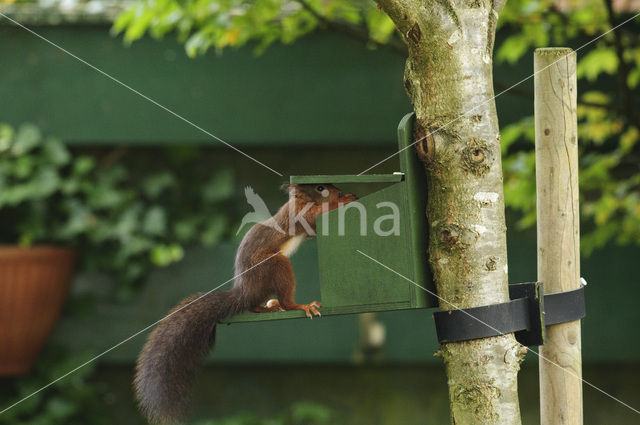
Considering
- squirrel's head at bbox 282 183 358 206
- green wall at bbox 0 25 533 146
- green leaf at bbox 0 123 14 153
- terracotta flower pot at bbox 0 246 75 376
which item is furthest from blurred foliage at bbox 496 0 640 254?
green leaf at bbox 0 123 14 153

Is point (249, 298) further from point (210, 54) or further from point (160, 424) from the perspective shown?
point (210, 54)

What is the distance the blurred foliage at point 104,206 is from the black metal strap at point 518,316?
2.06 m

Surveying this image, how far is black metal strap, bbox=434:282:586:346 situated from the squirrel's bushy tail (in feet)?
1.32

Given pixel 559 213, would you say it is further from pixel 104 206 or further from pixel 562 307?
pixel 104 206

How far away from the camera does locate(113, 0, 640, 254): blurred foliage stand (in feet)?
7.52

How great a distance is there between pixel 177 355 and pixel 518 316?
2.09ft

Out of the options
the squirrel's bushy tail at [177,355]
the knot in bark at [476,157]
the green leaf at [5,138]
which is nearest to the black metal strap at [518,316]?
the knot in bark at [476,157]

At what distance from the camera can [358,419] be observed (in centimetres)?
331

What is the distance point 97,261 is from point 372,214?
227 centimetres

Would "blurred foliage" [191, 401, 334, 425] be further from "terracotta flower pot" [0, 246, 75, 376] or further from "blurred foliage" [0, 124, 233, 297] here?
"terracotta flower pot" [0, 246, 75, 376]

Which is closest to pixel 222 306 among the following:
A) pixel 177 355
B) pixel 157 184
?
pixel 177 355

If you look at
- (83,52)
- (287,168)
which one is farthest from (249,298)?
(83,52)

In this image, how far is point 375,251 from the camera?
1263mm

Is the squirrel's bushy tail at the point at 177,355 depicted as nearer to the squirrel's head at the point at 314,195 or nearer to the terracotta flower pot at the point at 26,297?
Result: the squirrel's head at the point at 314,195
